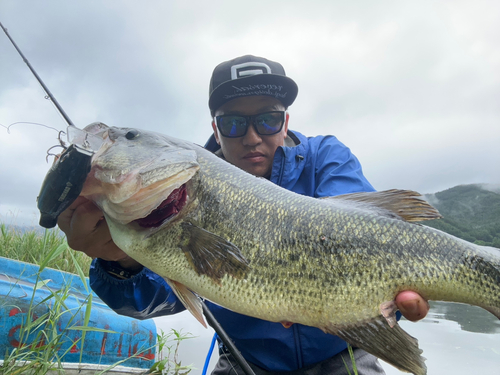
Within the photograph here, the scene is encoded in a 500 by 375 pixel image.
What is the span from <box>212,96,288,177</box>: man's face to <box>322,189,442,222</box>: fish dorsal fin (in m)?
1.47

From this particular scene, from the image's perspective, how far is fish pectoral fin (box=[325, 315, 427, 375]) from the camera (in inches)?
56.3

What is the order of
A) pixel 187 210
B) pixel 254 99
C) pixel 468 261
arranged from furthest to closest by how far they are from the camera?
pixel 254 99 → pixel 187 210 → pixel 468 261

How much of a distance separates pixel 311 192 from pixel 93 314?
2.50 metres

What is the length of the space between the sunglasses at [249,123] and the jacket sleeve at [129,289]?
63.0 inches

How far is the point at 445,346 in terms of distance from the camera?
3.81 meters

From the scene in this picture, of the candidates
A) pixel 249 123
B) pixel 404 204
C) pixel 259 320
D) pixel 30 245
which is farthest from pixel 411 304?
pixel 30 245

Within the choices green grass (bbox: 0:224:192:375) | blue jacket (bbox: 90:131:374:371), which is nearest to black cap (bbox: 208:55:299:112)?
blue jacket (bbox: 90:131:374:371)

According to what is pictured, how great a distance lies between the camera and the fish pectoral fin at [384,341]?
1.43 m

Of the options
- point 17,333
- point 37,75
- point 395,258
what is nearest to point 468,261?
point 395,258

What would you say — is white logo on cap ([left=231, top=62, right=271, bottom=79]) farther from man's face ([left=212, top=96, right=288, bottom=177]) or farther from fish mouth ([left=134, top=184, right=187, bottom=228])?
fish mouth ([left=134, top=184, right=187, bottom=228])

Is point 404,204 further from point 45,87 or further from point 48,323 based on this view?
point 45,87

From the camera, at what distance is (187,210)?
64.1 inches

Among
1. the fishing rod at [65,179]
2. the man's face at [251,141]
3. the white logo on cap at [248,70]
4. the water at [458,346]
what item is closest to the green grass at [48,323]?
the fishing rod at [65,179]

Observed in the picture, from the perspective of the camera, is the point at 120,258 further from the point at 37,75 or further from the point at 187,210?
the point at 37,75
